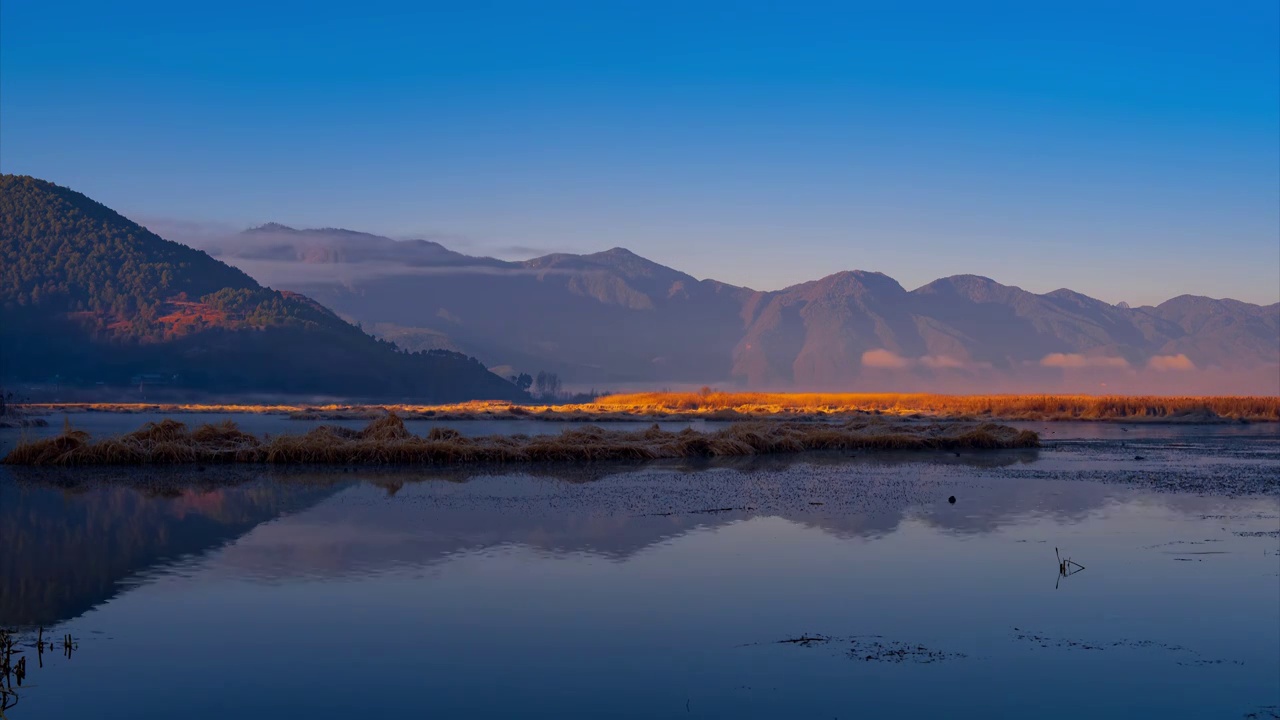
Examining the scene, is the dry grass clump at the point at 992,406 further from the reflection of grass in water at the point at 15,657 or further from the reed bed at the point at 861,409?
the reflection of grass in water at the point at 15,657

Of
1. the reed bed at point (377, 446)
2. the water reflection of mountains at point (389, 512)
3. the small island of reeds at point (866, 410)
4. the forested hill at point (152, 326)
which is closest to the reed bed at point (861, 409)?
the small island of reeds at point (866, 410)

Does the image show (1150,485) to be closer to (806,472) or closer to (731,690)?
(806,472)

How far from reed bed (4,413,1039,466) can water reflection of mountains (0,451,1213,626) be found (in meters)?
1.64

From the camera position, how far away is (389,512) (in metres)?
15.0

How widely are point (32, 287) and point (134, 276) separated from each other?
10.3 meters

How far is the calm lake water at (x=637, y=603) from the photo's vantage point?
22.3ft

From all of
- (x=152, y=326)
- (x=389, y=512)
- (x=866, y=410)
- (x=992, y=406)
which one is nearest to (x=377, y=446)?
(x=389, y=512)

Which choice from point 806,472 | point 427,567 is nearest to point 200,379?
point 806,472

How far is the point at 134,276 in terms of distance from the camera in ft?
399

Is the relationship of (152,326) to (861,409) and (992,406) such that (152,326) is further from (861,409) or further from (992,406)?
(992,406)

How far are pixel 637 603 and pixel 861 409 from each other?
5715 cm

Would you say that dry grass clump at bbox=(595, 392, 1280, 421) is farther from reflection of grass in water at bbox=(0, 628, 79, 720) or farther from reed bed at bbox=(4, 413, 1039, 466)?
reflection of grass in water at bbox=(0, 628, 79, 720)

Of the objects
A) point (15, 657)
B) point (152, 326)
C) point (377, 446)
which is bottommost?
point (15, 657)

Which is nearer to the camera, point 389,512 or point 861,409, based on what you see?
point 389,512
